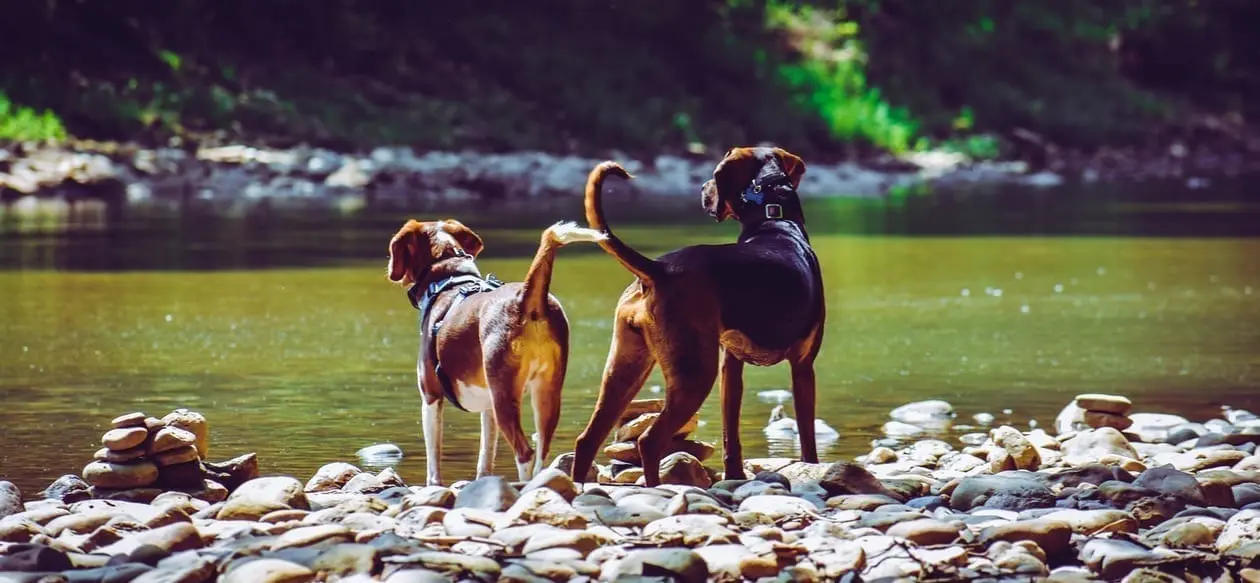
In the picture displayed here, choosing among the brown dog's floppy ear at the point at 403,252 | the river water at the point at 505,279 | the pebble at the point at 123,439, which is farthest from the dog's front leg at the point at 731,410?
the pebble at the point at 123,439

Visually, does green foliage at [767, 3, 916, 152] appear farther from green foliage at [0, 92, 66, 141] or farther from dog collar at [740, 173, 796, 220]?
dog collar at [740, 173, 796, 220]

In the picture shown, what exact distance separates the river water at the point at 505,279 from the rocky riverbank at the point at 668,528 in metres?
1.71

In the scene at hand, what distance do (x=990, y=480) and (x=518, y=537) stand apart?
2.14 metres

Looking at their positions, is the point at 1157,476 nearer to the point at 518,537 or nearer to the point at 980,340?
the point at 518,537

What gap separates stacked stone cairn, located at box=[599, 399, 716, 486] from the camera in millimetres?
8289

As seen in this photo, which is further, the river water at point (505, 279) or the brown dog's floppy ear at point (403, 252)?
the river water at point (505, 279)

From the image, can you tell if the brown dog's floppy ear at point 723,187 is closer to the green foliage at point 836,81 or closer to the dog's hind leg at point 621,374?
the dog's hind leg at point 621,374

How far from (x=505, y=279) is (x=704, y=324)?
11.2m

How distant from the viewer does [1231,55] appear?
2240 inches

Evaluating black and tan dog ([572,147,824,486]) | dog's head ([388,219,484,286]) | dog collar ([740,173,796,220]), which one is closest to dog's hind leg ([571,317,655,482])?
black and tan dog ([572,147,824,486])

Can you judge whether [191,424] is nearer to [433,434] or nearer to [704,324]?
[433,434]

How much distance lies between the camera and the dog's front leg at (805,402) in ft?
27.3

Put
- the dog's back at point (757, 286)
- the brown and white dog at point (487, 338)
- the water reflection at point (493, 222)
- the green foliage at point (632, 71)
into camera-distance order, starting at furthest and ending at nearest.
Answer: the green foliage at point (632, 71) < the water reflection at point (493, 222) < the dog's back at point (757, 286) < the brown and white dog at point (487, 338)

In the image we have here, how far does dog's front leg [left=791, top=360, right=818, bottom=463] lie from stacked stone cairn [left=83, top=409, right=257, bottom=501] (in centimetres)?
239
